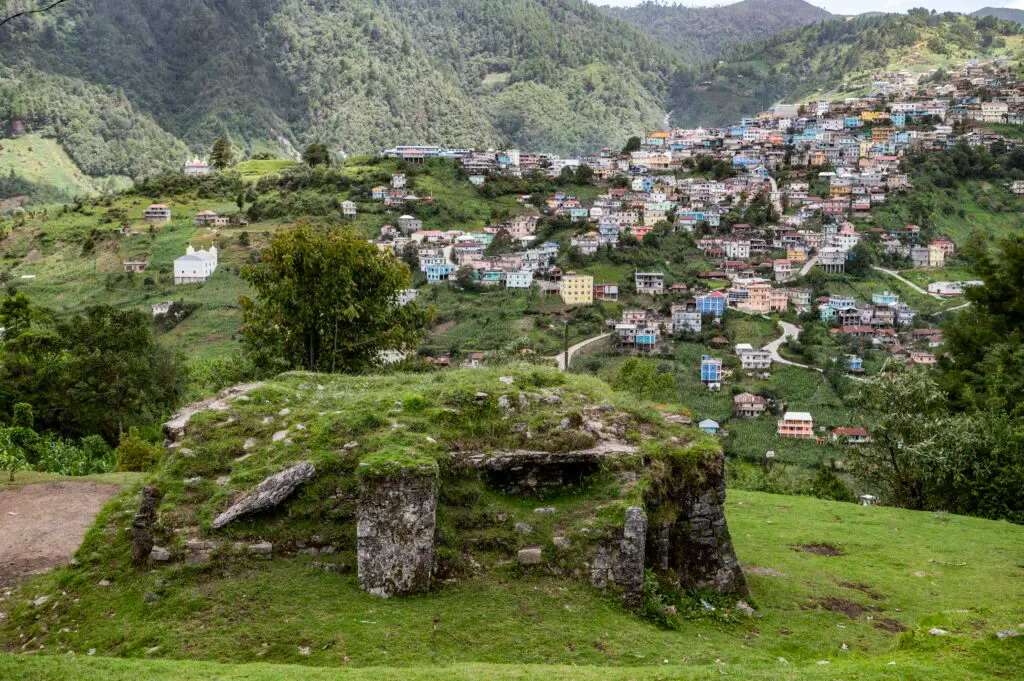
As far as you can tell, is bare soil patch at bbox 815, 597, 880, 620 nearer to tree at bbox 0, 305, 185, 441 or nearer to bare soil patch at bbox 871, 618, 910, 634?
bare soil patch at bbox 871, 618, 910, 634

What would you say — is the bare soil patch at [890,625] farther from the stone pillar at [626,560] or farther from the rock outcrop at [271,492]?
the rock outcrop at [271,492]

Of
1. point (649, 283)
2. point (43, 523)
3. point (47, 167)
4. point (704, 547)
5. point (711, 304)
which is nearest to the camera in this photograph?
point (704, 547)

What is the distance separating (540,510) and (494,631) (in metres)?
1.89

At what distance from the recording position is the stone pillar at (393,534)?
872 centimetres

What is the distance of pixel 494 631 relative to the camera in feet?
26.5

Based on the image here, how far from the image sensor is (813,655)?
855 centimetres

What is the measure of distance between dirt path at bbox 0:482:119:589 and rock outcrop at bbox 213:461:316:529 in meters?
2.79

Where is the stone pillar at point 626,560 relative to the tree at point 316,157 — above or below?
below

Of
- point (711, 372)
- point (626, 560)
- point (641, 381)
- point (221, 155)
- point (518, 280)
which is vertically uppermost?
point (221, 155)

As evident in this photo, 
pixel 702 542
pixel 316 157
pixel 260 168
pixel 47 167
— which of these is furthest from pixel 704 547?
pixel 47 167

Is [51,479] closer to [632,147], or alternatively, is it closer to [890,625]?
[890,625]

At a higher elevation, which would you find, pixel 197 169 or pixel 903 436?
pixel 197 169

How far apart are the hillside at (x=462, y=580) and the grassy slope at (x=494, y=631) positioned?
1.0 inches

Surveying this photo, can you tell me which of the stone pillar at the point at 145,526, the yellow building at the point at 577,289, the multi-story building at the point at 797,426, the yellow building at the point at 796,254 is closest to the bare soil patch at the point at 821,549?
the stone pillar at the point at 145,526
